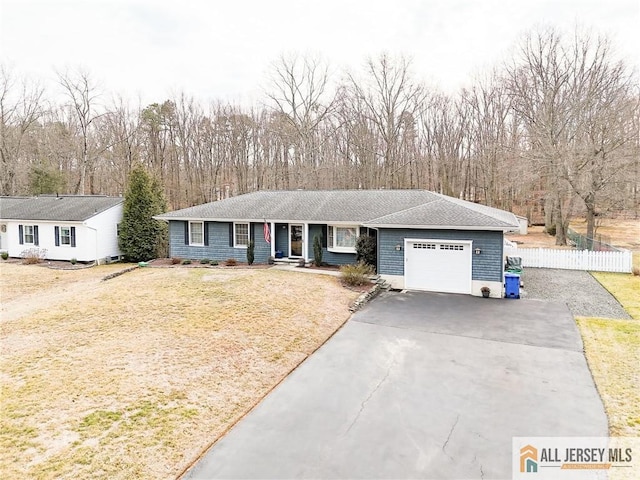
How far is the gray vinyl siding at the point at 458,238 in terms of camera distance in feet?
46.4

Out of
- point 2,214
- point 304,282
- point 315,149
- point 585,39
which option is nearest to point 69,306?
point 304,282

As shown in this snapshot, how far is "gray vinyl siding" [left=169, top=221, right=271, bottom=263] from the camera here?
763 inches

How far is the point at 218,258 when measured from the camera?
65.7ft

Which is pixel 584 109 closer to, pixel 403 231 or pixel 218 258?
pixel 403 231

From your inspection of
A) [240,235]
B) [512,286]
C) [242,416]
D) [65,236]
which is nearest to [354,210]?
[240,235]

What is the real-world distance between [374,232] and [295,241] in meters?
4.15

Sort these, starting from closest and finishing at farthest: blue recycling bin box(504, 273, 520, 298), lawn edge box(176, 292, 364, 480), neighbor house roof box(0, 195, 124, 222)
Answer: lawn edge box(176, 292, 364, 480)
blue recycling bin box(504, 273, 520, 298)
neighbor house roof box(0, 195, 124, 222)

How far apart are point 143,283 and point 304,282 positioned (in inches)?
242

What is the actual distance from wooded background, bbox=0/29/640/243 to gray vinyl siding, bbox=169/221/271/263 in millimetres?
17865

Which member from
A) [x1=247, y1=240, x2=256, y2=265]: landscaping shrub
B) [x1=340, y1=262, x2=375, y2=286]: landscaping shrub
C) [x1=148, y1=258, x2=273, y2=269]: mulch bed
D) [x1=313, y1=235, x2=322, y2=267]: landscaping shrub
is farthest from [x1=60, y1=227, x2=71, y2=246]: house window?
[x1=340, y1=262, x2=375, y2=286]: landscaping shrub

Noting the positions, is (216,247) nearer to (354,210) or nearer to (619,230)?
(354,210)

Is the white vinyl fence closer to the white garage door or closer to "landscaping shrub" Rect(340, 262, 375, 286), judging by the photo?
the white garage door

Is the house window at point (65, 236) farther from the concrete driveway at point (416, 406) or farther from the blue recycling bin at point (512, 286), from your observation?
the blue recycling bin at point (512, 286)

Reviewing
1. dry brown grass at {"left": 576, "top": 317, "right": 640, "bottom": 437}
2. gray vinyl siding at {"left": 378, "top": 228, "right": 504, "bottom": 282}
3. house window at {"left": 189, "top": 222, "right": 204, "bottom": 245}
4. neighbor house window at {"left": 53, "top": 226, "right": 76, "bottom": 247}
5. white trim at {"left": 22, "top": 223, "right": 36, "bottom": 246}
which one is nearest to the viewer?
dry brown grass at {"left": 576, "top": 317, "right": 640, "bottom": 437}
